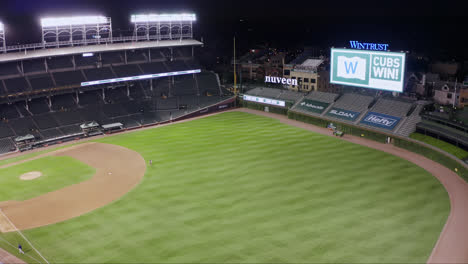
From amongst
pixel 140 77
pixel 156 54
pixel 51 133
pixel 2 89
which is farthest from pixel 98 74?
pixel 2 89

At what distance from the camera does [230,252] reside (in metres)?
25.1

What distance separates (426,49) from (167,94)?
275ft

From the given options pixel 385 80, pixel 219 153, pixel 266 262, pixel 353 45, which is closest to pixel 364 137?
pixel 385 80

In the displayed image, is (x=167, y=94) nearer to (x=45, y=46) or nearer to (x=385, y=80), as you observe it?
(x=45, y=46)

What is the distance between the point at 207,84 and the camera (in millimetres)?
77688

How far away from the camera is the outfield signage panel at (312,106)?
5882 cm

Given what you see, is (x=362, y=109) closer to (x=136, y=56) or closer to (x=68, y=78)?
(x=136, y=56)

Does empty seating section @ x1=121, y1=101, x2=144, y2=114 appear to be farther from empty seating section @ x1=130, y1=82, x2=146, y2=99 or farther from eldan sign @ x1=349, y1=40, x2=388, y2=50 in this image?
eldan sign @ x1=349, y1=40, x2=388, y2=50

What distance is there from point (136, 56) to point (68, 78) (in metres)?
14.9

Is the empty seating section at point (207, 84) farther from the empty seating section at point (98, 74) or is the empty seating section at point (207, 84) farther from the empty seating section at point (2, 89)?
the empty seating section at point (2, 89)

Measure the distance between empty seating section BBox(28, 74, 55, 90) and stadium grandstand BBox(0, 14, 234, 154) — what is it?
5.7 inches

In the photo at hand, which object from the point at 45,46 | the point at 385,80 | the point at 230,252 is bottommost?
the point at 230,252

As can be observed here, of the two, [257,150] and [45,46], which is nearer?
[257,150]

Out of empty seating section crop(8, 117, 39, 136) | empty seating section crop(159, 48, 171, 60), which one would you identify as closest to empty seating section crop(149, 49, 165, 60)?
empty seating section crop(159, 48, 171, 60)
